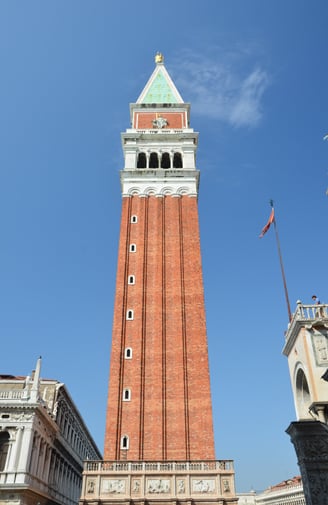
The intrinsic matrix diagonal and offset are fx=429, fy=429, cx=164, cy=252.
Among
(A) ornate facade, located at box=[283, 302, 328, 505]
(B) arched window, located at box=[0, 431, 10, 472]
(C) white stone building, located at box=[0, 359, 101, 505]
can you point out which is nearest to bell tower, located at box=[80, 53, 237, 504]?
(C) white stone building, located at box=[0, 359, 101, 505]

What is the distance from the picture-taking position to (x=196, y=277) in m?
39.8

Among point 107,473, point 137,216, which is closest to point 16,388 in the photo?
point 107,473

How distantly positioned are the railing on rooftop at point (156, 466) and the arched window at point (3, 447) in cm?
608

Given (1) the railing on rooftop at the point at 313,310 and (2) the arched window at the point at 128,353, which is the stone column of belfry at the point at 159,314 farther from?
(1) the railing on rooftop at the point at 313,310

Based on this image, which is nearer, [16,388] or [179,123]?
[16,388]

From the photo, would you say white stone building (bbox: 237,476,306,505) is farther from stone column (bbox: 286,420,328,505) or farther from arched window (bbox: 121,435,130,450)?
stone column (bbox: 286,420,328,505)

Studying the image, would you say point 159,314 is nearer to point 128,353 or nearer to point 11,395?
point 128,353

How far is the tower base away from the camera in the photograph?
27.5 metres

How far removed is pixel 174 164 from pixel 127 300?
18278mm

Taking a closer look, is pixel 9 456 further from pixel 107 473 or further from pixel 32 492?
pixel 107 473

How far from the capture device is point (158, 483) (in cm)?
2820

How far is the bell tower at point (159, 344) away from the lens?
28.3 m

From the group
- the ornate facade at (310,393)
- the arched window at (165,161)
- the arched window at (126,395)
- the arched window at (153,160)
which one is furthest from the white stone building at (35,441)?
the arched window at (165,161)

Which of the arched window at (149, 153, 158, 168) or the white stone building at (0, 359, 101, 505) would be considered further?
the arched window at (149, 153, 158, 168)
